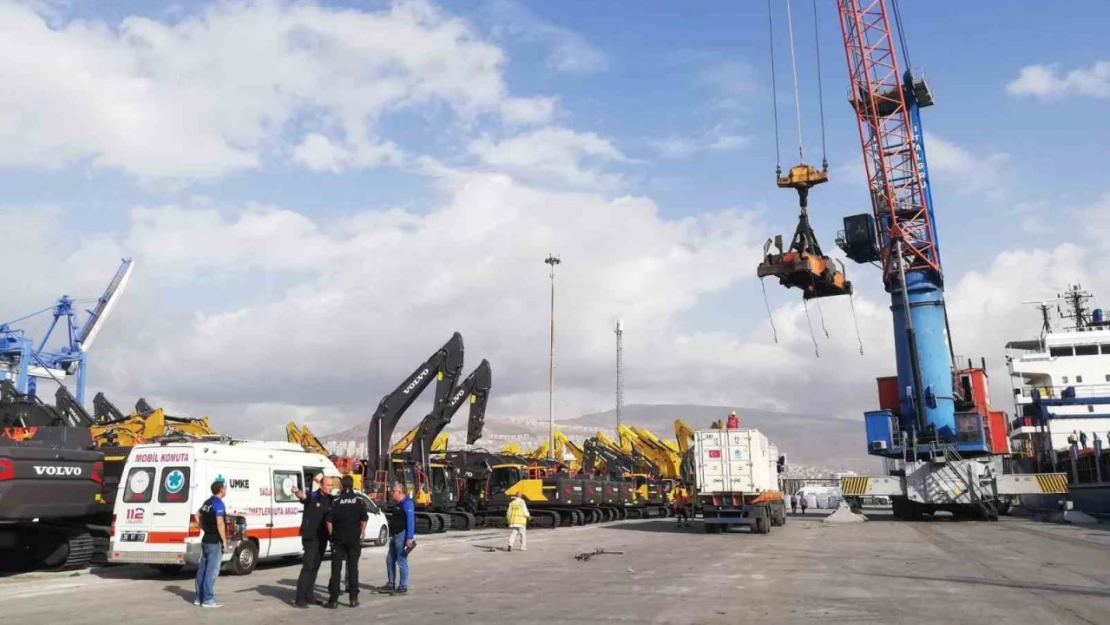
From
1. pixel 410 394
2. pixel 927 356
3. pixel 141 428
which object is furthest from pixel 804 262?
pixel 141 428

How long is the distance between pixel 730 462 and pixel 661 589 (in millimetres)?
14158

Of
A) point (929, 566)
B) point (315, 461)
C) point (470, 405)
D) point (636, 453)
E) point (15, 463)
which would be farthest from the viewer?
point (636, 453)

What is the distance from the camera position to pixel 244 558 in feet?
44.5

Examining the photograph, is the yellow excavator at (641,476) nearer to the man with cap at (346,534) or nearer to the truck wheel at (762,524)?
the truck wheel at (762,524)

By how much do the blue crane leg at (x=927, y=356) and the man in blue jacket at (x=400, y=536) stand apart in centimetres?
2976

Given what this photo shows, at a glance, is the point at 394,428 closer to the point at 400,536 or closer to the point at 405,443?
the point at 405,443

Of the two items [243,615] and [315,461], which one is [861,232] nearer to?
[315,461]

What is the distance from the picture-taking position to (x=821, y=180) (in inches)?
1315

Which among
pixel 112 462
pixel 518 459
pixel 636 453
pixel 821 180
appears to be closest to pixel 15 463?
pixel 112 462

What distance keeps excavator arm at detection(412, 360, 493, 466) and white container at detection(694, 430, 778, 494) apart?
30.8 feet

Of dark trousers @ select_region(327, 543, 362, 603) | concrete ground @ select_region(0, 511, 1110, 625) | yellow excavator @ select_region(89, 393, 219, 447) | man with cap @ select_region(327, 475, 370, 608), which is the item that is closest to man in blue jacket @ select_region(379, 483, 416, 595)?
concrete ground @ select_region(0, 511, 1110, 625)

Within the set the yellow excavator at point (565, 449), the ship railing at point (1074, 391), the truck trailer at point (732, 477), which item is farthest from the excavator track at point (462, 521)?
the ship railing at point (1074, 391)

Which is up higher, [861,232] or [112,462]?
[861,232]

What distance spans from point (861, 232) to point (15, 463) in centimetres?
3504
